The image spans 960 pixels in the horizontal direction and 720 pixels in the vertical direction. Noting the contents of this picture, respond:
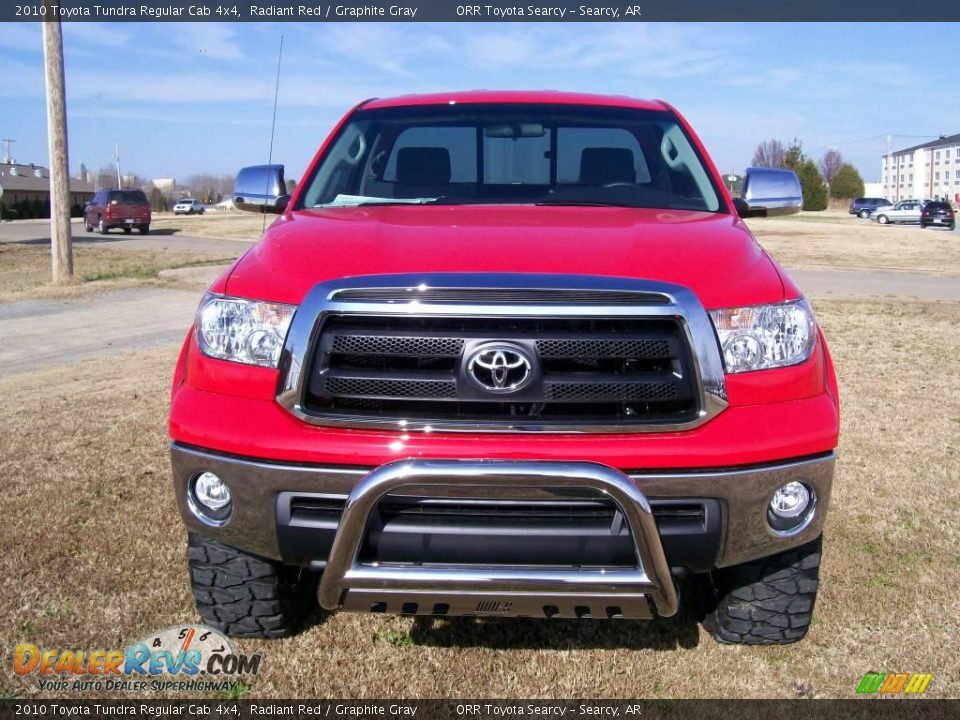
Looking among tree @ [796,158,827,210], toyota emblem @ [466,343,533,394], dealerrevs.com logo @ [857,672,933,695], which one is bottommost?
dealerrevs.com logo @ [857,672,933,695]

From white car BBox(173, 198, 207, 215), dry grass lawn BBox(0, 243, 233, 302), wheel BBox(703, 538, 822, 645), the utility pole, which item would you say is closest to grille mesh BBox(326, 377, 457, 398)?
wheel BBox(703, 538, 822, 645)

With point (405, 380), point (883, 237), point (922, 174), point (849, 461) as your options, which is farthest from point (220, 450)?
point (922, 174)

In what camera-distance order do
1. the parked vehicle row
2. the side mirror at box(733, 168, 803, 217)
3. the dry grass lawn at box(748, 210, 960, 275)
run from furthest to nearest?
the parked vehicle row
the dry grass lawn at box(748, 210, 960, 275)
the side mirror at box(733, 168, 803, 217)

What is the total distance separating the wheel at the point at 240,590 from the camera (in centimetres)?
285

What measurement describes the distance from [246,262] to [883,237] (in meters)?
37.0

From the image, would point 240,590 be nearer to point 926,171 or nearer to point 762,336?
point 762,336

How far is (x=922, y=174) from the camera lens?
117188mm

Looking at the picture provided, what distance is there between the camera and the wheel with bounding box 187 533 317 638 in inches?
112

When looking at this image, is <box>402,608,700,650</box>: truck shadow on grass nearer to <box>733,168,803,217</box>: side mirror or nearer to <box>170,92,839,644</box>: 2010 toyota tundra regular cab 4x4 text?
<box>170,92,839,644</box>: 2010 toyota tundra regular cab 4x4 text

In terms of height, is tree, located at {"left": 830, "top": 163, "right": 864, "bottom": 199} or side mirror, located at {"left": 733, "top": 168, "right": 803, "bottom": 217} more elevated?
tree, located at {"left": 830, "top": 163, "right": 864, "bottom": 199}

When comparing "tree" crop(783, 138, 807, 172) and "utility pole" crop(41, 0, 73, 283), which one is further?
"tree" crop(783, 138, 807, 172)

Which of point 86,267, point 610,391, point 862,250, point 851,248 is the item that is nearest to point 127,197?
point 86,267

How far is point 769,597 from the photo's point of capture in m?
2.90

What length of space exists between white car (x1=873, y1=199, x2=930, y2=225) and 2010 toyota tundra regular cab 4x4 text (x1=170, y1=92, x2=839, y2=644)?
57.6 meters
